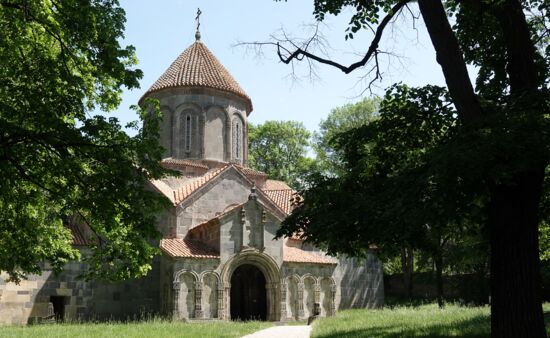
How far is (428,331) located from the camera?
36.2 ft

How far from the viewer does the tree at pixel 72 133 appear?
808cm

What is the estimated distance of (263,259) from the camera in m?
20.1

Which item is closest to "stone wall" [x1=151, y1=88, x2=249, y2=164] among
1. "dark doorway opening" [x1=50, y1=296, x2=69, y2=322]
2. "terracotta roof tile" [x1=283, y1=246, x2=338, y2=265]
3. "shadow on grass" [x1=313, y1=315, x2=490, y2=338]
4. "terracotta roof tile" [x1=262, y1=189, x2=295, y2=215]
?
"terracotta roof tile" [x1=262, y1=189, x2=295, y2=215]

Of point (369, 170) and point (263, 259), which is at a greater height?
point (369, 170)

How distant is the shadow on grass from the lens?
10.2 metres

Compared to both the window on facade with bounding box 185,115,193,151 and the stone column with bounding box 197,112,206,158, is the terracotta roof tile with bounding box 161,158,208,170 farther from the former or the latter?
the window on facade with bounding box 185,115,193,151

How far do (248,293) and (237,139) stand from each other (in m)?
7.05

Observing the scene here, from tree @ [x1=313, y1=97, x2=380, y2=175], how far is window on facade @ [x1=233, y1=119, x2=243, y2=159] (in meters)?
11.2

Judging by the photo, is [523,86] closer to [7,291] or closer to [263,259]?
[263,259]

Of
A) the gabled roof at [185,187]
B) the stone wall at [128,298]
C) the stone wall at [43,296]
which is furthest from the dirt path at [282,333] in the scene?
the gabled roof at [185,187]

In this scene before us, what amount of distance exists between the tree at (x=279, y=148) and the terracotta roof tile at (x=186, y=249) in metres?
21.0

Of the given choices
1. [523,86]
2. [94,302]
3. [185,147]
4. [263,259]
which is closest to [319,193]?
[523,86]

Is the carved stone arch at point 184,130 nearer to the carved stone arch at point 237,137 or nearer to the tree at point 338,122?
the carved stone arch at point 237,137

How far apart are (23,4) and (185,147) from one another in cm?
1541
